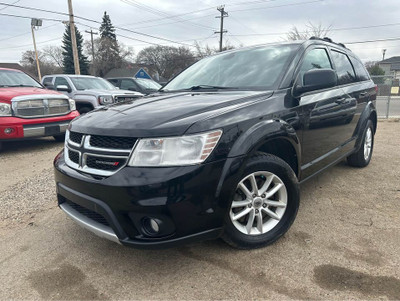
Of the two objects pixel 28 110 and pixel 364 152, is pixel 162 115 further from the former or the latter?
pixel 28 110

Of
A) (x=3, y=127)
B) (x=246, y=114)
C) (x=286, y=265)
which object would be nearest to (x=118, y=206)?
(x=246, y=114)

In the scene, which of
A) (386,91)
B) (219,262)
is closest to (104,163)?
(219,262)

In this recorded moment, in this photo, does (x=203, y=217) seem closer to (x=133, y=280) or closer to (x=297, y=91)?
(x=133, y=280)

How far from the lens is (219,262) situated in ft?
7.59

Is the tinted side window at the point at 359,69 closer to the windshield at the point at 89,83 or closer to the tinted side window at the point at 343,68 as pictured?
the tinted side window at the point at 343,68

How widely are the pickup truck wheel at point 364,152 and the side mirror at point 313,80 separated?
1.93m

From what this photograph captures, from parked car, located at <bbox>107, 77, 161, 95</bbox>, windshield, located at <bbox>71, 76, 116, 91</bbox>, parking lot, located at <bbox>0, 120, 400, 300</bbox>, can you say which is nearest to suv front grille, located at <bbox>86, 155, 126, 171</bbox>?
parking lot, located at <bbox>0, 120, 400, 300</bbox>

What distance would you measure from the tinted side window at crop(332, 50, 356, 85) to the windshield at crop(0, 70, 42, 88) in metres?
6.43

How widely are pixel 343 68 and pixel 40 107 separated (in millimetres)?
5518

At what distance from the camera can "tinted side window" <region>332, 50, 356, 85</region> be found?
12.3ft

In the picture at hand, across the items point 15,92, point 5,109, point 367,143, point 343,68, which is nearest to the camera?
point 343,68

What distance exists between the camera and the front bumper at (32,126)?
18.1 feet

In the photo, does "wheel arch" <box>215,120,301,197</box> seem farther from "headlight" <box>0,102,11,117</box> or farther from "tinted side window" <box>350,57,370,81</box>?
"headlight" <box>0,102,11,117</box>

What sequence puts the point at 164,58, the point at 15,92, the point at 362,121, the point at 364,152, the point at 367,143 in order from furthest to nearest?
the point at 164,58 < the point at 15,92 < the point at 367,143 < the point at 364,152 < the point at 362,121
